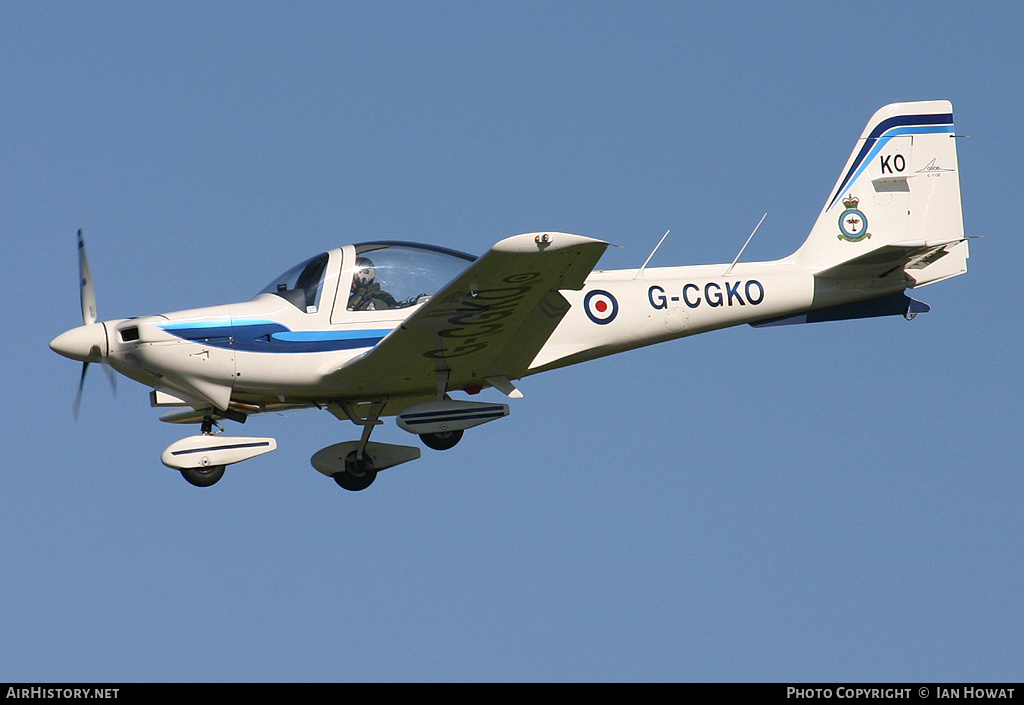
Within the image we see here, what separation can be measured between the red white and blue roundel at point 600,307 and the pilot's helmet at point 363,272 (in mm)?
2233

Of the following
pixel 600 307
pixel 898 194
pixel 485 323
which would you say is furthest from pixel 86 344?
pixel 898 194

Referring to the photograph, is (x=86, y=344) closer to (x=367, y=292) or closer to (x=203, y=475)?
(x=203, y=475)

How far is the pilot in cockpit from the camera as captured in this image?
12.3 metres

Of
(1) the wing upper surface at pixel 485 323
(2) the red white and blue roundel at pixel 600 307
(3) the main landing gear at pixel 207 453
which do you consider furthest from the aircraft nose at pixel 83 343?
(2) the red white and blue roundel at pixel 600 307

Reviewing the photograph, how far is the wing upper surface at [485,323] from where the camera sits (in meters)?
10.6

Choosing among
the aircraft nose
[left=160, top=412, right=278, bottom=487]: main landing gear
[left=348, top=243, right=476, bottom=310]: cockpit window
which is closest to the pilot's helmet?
[left=348, top=243, right=476, bottom=310]: cockpit window

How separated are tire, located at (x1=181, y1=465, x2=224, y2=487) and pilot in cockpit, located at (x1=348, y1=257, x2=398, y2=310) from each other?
1.99 metres

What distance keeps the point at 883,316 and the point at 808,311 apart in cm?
87

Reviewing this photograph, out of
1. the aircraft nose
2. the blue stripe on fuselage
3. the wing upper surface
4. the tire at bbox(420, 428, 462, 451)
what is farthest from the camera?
the tire at bbox(420, 428, 462, 451)

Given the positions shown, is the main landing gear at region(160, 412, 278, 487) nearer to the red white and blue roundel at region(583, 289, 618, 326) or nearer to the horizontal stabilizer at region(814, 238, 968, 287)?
the red white and blue roundel at region(583, 289, 618, 326)
